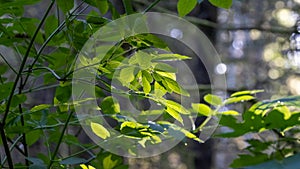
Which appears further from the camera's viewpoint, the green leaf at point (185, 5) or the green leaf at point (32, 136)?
the green leaf at point (32, 136)

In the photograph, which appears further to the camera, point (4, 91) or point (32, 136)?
point (32, 136)

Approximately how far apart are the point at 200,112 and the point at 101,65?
347mm

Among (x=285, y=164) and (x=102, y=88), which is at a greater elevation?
(x=102, y=88)

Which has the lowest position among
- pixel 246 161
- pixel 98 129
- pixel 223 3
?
pixel 246 161

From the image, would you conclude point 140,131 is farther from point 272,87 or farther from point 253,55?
point 253,55

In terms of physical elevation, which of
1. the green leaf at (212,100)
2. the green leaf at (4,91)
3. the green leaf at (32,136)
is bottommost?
the green leaf at (32,136)

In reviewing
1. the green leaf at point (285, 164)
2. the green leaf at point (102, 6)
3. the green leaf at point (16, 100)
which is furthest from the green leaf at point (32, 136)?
the green leaf at point (285, 164)

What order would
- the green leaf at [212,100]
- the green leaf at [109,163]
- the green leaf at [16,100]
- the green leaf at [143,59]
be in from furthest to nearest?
the green leaf at [212,100], the green leaf at [109,163], the green leaf at [16,100], the green leaf at [143,59]

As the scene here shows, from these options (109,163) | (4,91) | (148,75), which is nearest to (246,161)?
(109,163)

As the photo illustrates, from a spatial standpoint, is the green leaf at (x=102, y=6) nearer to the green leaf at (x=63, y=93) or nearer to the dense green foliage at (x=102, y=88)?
the dense green foliage at (x=102, y=88)

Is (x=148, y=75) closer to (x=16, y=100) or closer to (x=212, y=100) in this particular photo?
(x=16, y=100)

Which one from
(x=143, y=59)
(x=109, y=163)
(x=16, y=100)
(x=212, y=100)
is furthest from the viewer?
(x=212, y=100)

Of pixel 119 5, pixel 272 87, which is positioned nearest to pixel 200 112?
pixel 119 5

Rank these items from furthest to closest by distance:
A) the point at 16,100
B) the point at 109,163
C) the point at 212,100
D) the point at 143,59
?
the point at 212,100, the point at 109,163, the point at 16,100, the point at 143,59
